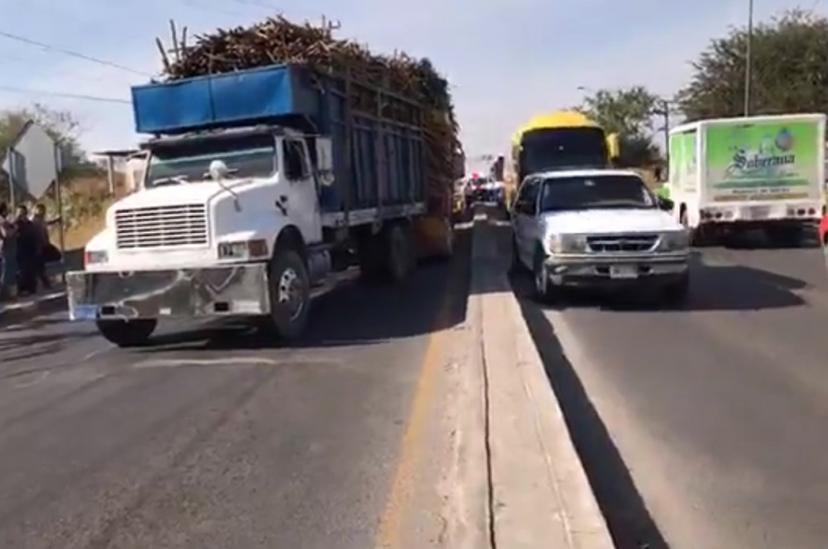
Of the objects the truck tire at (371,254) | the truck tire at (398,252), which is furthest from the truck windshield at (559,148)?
the truck tire at (371,254)

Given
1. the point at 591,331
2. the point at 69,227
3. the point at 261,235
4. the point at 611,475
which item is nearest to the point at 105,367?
the point at 261,235

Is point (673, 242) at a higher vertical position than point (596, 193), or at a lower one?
lower

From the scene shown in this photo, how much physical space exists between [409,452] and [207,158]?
677cm

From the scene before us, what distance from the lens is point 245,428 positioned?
7.55 meters

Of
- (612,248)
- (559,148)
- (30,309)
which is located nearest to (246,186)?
(612,248)

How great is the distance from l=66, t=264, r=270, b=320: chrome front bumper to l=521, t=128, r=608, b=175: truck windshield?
1765 cm

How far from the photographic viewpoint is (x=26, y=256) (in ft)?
60.2

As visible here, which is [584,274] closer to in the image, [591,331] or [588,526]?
[591,331]

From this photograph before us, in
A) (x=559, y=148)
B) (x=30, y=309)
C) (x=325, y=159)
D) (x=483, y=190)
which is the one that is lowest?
(x=30, y=309)

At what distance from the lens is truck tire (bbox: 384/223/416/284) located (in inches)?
690

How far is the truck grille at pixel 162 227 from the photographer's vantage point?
1129cm

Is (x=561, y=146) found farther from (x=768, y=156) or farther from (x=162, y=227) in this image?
(x=162, y=227)

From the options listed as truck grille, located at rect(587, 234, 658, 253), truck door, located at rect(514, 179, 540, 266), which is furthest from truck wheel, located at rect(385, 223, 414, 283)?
truck grille, located at rect(587, 234, 658, 253)

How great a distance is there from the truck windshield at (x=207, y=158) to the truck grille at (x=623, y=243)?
3957 millimetres
